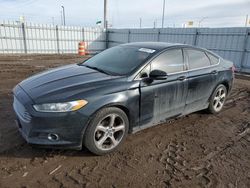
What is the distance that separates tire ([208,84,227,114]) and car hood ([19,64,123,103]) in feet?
8.77

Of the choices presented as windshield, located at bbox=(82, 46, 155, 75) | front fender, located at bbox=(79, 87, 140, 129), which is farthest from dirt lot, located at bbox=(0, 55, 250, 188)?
windshield, located at bbox=(82, 46, 155, 75)

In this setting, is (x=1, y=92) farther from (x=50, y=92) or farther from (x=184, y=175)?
(x=184, y=175)

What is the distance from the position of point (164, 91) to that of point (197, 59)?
1.32 metres

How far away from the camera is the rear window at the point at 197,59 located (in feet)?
14.1

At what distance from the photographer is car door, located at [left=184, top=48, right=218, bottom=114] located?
4215mm

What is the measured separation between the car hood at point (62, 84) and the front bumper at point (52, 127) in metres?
0.19

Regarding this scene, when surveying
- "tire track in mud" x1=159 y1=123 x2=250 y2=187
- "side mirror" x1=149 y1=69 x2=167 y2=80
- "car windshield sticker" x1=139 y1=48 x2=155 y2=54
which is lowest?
"tire track in mud" x1=159 y1=123 x2=250 y2=187

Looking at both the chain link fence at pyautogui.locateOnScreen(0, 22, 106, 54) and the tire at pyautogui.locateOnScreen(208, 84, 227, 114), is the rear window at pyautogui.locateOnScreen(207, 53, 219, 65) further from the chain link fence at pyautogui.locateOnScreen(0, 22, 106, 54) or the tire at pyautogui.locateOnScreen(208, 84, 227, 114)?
the chain link fence at pyautogui.locateOnScreen(0, 22, 106, 54)

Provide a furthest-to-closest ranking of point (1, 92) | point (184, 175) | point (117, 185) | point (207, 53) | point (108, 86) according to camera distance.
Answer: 1. point (1, 92)
2. point (207, 53)
3. point (108, 86)
4. point (184, 175)
5. point (117, 185)

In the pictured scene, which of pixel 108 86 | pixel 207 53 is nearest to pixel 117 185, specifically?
pixel 108 86

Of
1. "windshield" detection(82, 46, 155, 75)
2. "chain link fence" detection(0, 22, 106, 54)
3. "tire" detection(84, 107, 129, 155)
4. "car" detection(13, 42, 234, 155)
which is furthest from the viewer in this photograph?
"chain link fence" detection(0, 22, 106, 54)

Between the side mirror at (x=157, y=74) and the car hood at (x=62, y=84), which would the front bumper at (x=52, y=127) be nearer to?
the car hood at (x=62, y=84)

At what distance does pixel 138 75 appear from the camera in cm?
340

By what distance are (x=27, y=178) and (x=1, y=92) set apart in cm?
429
